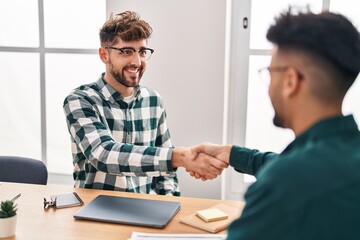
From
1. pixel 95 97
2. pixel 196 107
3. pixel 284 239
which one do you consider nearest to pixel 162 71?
pixel 196 107

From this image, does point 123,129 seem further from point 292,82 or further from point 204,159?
point 292,82

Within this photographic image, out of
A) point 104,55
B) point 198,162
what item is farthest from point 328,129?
point 104,55

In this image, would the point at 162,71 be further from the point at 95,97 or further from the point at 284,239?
the point at 284,239

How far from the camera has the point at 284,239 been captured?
2.97ft

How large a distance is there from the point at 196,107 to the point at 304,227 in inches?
78.9

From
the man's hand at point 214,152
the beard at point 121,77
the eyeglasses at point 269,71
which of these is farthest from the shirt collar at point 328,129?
the beard at point 121,77

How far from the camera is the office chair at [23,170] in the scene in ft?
7.38

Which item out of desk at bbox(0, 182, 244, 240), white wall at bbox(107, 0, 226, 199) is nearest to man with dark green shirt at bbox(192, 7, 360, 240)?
desk at bbox(0, 182, 244, 240)

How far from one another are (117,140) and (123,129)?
6 centimetres

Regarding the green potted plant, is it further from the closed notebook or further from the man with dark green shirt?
the man with dark green shirt

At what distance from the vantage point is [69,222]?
1.63 metres

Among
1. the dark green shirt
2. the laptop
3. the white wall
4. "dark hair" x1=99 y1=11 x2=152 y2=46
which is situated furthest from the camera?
the white wall

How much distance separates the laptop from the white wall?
112 centimetres

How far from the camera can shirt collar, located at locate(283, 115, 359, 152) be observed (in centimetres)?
101
